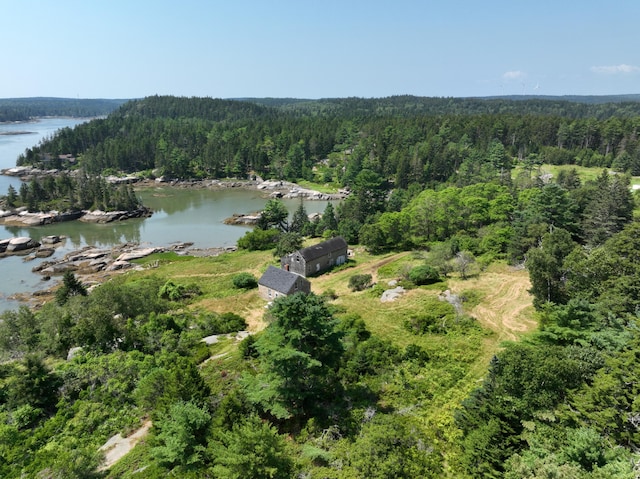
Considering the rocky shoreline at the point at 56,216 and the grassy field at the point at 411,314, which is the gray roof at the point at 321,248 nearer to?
the grassy field at the point at 411,314

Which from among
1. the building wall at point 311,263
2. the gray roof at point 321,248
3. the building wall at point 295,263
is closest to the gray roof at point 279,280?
the building wall at point 295,263

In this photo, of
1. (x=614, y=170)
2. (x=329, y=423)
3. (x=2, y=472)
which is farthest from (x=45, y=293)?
(x=614, y=170)

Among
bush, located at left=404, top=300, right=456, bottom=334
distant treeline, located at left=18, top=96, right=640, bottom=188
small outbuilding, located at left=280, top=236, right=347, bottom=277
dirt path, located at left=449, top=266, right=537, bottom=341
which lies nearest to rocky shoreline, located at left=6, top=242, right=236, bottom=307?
small outbuilding, located at left=280, top=236, right=347, bottom=277

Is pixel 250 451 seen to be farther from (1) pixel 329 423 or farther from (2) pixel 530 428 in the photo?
(2) pixel 530 428

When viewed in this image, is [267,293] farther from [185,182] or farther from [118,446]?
[185,182]

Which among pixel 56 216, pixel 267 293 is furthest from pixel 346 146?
pixel 267 293
